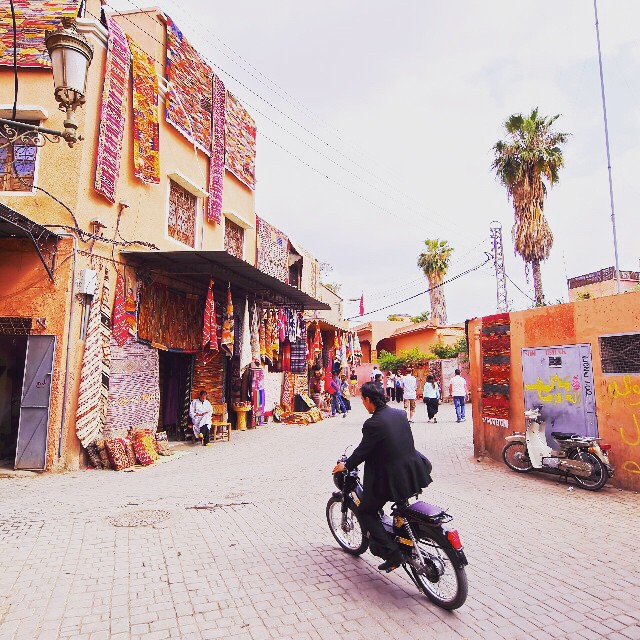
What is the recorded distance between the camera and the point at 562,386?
27.3 ft

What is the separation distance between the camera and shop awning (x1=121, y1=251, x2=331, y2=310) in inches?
387

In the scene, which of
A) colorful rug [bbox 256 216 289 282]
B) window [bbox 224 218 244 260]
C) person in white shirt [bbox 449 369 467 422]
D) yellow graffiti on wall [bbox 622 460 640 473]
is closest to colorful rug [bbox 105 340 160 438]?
Result: window [bbox 224 218 244 260]

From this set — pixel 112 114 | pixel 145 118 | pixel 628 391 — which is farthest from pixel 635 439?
pixel 145 118

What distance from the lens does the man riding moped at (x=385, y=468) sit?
3.83 metres

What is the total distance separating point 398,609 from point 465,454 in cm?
767

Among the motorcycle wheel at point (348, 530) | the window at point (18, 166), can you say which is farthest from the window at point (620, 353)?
the window at point (18, 166)

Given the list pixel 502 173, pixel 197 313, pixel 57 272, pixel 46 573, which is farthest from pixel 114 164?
pixel 502 173

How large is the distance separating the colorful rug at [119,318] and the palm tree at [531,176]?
18202 mm

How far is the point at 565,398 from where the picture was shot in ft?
27.0

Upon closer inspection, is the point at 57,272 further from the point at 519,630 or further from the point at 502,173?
the point at 502,173

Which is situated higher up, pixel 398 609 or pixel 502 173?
pixel 502 173

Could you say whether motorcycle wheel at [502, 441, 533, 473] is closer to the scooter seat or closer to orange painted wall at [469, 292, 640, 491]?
orange painted wall at [469, 292, 640, 491]

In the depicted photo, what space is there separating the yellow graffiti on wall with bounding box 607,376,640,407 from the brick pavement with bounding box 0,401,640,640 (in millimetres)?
1402

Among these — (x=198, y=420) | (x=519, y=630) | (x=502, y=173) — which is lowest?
(x=519, y=630)
